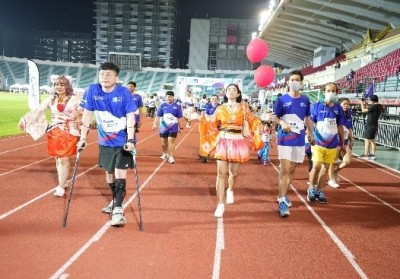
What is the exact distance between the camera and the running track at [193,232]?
3.54 meters

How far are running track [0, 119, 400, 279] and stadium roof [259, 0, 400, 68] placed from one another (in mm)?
22861

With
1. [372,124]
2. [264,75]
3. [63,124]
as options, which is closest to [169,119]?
[63,124]

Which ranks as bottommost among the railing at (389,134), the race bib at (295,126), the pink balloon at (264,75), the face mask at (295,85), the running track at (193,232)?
the running track at (193,232)

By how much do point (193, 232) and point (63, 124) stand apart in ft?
9.21

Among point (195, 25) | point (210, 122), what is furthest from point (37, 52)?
point (210, 122)

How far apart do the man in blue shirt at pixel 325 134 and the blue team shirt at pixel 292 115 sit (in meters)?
0.86

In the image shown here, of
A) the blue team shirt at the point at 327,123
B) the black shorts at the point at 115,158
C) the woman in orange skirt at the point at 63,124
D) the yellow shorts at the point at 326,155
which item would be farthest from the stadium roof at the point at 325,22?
the black shorts at the point at 115,158

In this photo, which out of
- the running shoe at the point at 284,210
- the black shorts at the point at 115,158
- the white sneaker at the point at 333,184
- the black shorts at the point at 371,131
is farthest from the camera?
the black shorts at the point at 371,131

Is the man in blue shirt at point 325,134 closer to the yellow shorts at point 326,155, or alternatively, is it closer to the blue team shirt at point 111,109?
the yellow shorts at point 326,155

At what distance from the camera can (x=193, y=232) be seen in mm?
4535

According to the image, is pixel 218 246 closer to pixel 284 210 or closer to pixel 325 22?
pixel 284 210

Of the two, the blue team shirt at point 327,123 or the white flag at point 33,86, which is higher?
the white flag at point 33,86

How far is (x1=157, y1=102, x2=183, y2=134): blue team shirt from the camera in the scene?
9.76 meters

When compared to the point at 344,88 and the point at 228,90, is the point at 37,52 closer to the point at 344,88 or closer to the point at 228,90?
the point at 344,88
